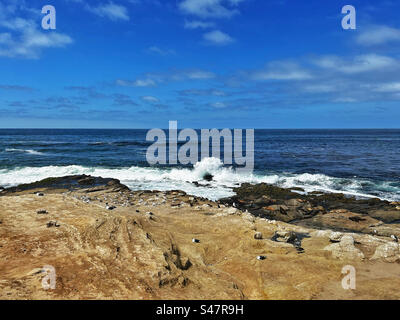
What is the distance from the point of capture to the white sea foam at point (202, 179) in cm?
1712

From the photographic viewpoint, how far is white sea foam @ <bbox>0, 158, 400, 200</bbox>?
1712 cm

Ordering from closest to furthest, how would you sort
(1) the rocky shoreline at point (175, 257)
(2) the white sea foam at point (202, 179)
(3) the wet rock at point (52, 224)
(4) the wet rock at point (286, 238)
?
(1) the rocky shoreline at point (175, 257) < (3) the wet rock at point (52, 224) < (4) the wet rock at point (286, 238) < (2) the white sea foam at point (202, 179)

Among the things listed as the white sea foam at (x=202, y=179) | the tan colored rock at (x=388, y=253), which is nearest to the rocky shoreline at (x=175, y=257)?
the tan colored rock at (x=388, y=253)

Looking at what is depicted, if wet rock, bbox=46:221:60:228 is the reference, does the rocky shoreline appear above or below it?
below

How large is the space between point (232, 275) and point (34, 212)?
5088mm

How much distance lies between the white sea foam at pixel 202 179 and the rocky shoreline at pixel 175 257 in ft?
28.0

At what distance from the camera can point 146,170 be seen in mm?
23734

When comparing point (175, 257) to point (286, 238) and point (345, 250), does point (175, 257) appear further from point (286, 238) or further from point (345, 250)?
point (345, 250)

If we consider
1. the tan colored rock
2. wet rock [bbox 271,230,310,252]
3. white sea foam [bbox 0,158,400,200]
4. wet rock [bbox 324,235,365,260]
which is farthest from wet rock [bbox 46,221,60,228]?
white sea foam [bbox 0,158,400,200]

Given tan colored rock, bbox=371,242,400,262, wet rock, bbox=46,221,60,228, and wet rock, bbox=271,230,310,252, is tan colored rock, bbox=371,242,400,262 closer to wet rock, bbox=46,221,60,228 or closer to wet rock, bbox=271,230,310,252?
wet rock, bbox=271,230,310,252

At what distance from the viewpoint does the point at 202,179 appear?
69.5 ft

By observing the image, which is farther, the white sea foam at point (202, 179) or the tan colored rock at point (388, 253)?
the white sea foam at point (202, 179)

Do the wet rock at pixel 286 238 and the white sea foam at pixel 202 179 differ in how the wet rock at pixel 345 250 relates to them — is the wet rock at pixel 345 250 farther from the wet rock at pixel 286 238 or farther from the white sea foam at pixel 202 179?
the white sea foam at pixel 202 179

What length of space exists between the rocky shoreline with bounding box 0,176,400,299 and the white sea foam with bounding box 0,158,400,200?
28.0ft
